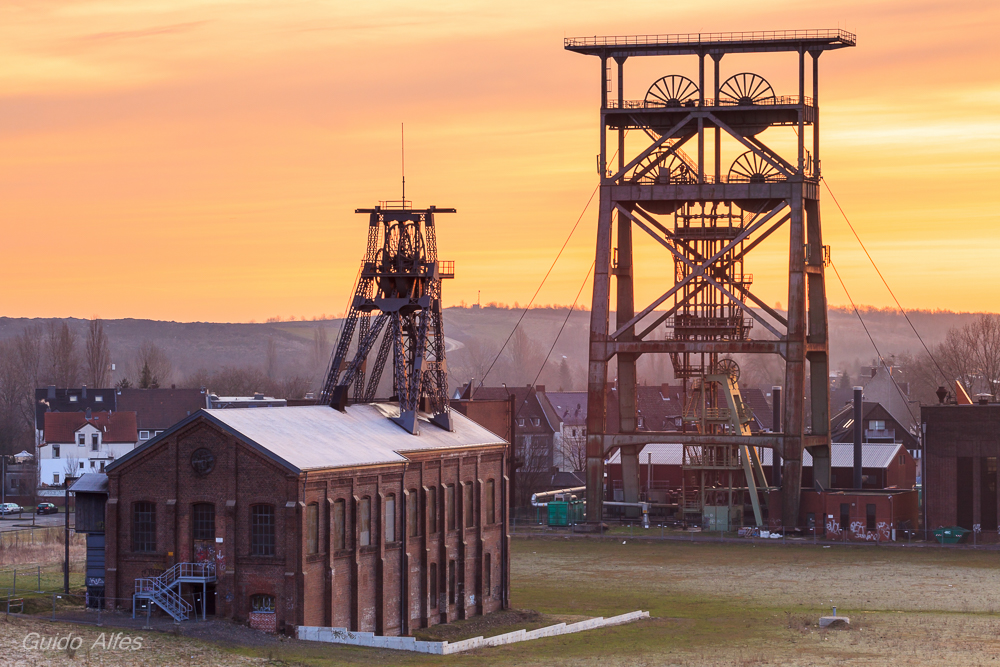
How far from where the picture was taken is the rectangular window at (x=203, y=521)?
45.0 meters

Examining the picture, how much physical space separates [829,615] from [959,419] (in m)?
29.1

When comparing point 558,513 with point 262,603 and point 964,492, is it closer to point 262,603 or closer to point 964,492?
point 964,492

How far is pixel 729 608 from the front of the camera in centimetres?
5659

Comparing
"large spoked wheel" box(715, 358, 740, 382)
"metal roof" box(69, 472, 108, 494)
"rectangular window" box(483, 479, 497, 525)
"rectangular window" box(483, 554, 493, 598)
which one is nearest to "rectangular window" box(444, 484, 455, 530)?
"rectangular window" box(483, 554, 493, 598)

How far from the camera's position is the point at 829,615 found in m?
53.7

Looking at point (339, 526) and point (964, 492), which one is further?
point (964, 492)

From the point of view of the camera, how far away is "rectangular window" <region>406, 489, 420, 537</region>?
52125 millimetres

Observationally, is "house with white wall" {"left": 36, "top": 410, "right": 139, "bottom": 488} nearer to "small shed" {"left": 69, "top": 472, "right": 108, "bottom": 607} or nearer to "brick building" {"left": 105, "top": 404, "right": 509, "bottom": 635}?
"brick building" {"left": 105, "top": 404, "right": 509, "bottom": 635}

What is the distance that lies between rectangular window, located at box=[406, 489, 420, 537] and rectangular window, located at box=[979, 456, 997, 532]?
3877 cm

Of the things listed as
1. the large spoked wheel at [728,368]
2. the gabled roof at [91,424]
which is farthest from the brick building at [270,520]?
the gabled roof at [91,424]

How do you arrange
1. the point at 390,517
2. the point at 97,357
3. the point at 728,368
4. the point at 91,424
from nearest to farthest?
the point at 390,517 < the point at 728,368 < the point at 91,424 < the point at 97,357

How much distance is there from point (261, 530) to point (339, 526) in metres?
3.02

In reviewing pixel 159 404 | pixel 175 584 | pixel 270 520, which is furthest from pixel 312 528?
pixel 159 404

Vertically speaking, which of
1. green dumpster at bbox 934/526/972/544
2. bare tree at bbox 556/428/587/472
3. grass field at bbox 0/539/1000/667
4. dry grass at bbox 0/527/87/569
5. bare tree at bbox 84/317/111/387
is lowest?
grass field at bbox 0/539/1000/667
